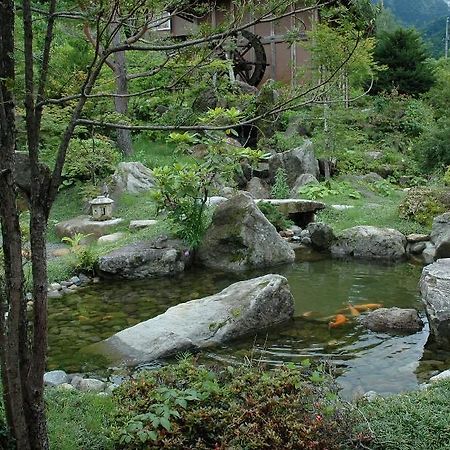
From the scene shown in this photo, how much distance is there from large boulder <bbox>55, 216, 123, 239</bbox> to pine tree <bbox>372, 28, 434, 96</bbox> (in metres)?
13.7

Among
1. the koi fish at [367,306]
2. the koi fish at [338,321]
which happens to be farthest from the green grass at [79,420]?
the koi fish at [367,306]

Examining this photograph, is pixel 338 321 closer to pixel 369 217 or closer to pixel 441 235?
pixel 441 235

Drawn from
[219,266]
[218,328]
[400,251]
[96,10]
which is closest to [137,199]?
[219,266]

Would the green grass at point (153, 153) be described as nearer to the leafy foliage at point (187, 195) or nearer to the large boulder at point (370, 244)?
the leafy foliage at point (187, 195)

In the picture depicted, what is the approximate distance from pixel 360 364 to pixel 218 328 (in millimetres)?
1462

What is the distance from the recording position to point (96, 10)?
7.53 feet

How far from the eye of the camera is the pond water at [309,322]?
5621 mm

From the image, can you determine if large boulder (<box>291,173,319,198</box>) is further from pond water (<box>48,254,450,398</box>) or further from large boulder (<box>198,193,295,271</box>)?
large boulder (<box>198,193,295,271</box>)

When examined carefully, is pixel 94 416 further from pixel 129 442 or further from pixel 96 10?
pixel 96 10

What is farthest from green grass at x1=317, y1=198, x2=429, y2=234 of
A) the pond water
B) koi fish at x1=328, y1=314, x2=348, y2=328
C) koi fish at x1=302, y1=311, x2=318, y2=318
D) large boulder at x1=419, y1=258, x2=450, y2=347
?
large boulder at x1=419, y1=258, x2=450, y2=347

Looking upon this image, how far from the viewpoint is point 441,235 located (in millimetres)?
9594

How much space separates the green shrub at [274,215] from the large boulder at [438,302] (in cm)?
492

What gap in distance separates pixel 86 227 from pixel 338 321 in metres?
5.61

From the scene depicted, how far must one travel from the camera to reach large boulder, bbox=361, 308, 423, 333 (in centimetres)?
651
